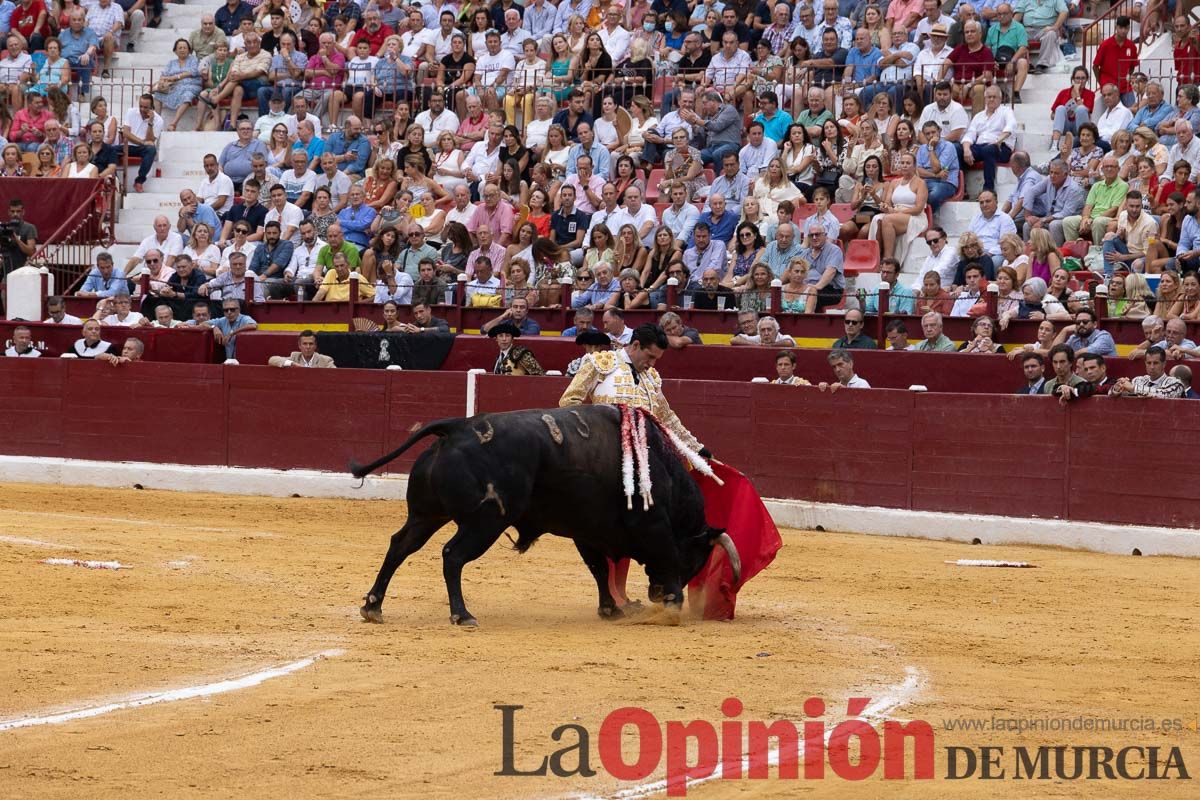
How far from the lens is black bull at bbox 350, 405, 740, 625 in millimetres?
8148

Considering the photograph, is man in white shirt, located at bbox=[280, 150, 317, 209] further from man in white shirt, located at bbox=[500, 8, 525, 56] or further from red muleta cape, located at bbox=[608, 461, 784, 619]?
red muleta cape, located at bbox=[608, 461, 784, 619]

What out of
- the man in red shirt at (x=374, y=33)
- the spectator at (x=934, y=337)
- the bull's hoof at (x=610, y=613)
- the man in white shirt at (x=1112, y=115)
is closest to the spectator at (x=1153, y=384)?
the spectator at (x=934, y=337)

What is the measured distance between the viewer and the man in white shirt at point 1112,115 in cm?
1516

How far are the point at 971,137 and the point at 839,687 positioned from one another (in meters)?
9.78

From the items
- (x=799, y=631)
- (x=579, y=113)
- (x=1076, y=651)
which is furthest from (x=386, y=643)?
(x=579, y=113)

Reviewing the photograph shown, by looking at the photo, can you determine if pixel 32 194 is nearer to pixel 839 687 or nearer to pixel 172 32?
pixel 172 32

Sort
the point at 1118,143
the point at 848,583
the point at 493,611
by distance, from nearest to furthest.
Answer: the point at 493,611 < the point at 848,583 < the point at 1118,143

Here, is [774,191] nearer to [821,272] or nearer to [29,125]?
[821,272]

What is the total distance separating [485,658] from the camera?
287 inches

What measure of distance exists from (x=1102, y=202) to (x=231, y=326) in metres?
7.34

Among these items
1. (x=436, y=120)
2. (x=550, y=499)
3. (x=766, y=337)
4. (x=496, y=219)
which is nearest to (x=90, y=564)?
(x=550, y=499)

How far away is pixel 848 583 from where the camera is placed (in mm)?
10289

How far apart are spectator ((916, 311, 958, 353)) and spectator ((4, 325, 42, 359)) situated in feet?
25.2

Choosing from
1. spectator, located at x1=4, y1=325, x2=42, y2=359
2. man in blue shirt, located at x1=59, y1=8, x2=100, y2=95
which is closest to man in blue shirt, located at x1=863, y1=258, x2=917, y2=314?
spectator, located at x1=4, y1=325, x2=42, y2=359
